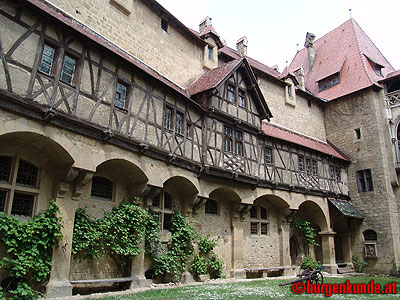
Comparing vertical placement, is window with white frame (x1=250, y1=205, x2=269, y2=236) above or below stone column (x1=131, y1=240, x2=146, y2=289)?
above

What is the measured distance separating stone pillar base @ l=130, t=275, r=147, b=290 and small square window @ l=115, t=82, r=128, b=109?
18.1ft

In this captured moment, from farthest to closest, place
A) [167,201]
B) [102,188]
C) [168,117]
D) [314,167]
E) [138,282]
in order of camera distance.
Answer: [314,167]
[167,201]
[168,117]
[102,188]
[138,282]

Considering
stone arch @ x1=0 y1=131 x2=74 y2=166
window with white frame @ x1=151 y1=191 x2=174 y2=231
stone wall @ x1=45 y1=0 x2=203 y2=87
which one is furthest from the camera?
window with white frame @ x1=151 y1=191 x2=174 y2=231

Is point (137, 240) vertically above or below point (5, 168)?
below

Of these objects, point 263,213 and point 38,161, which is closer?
point 38,161

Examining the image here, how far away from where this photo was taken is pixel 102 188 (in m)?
11.2

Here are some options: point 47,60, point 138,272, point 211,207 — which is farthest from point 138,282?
point 47,60

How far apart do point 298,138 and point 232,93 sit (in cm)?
745

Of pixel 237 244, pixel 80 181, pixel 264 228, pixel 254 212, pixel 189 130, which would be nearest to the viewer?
pixel 80 181

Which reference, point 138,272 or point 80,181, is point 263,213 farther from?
point 80,181

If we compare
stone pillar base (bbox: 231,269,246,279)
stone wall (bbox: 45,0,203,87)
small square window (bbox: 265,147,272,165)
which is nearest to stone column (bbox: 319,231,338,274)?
small square window (bbox: 265,147,272,165)

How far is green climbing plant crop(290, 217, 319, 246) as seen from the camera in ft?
65.4

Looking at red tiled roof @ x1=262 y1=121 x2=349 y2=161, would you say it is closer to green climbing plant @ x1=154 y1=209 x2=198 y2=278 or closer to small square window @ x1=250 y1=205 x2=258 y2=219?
small square window @ x1=250 y1=205 x2=258 y2=219

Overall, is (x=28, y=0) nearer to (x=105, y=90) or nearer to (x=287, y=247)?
(x=105, y=90)
